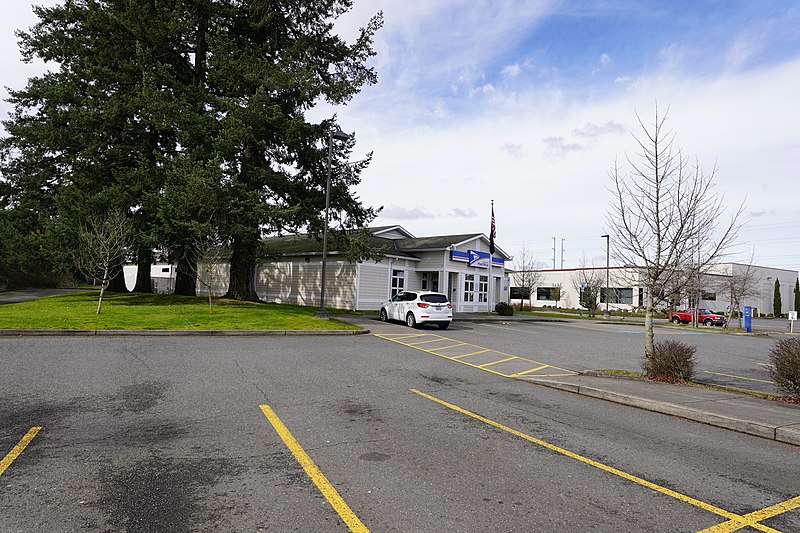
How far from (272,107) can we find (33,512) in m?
21.1

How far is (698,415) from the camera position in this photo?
7109 millimetres

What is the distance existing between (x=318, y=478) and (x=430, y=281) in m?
31.1

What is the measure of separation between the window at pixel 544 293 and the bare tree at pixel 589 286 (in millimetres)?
3623

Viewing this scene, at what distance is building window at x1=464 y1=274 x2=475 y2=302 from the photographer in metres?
36.3

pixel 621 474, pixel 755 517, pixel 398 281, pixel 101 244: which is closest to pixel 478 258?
pixel 398 281

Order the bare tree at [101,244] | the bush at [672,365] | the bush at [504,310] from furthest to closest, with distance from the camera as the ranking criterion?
the bush at [504,310] < the bare tree at [101,244] < the bush at [672,365]

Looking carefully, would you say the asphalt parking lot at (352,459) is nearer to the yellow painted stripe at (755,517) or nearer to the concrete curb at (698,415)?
the yellow painted stripe at (755,517)

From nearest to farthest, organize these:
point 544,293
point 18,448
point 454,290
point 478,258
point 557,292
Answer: point 18,448, point 454,290, point 478,258, point 557,292, point 544,293

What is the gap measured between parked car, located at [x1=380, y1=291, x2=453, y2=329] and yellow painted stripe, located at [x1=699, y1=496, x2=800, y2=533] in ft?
55.5

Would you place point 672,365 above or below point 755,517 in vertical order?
above

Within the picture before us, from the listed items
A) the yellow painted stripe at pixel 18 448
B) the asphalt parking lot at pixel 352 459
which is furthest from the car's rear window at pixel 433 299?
the yellow painted stripe at pixel 18 448

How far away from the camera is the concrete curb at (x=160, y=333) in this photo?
1335 centimetres

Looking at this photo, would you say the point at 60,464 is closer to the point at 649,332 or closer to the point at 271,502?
the point at 271,502

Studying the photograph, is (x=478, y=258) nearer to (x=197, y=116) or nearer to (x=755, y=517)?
(x=197, y=116)
